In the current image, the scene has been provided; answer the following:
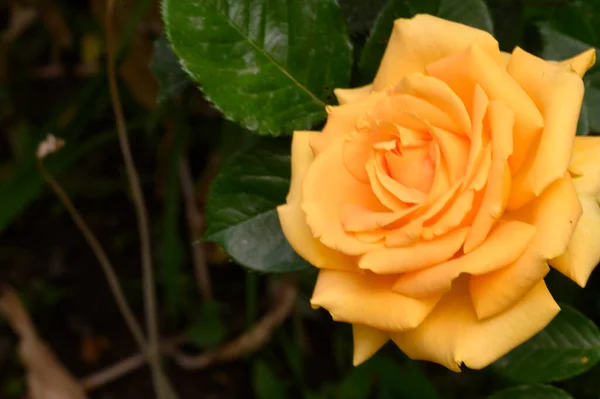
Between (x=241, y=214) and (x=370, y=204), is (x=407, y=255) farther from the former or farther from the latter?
(x=241, y=214)

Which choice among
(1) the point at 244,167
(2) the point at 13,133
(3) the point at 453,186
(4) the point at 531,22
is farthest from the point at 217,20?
(2) the point at 13,133

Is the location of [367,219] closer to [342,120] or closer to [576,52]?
[342,120]

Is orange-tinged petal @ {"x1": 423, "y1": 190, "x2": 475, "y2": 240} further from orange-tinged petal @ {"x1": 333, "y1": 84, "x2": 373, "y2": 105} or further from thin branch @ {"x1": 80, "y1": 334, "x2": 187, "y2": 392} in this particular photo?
thin branch @ {"x1": 80, "y1": 334, "x2": 187, "y2": 392}

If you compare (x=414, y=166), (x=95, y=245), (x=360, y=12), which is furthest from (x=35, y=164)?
(x=414, y=166)

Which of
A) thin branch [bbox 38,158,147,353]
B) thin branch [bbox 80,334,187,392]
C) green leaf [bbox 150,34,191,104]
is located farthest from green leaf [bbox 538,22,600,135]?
thin branch [bbox 80,334,187,392]

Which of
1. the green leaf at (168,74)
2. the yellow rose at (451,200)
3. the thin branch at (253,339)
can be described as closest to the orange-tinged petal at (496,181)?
the yellow rose at (451,200)
